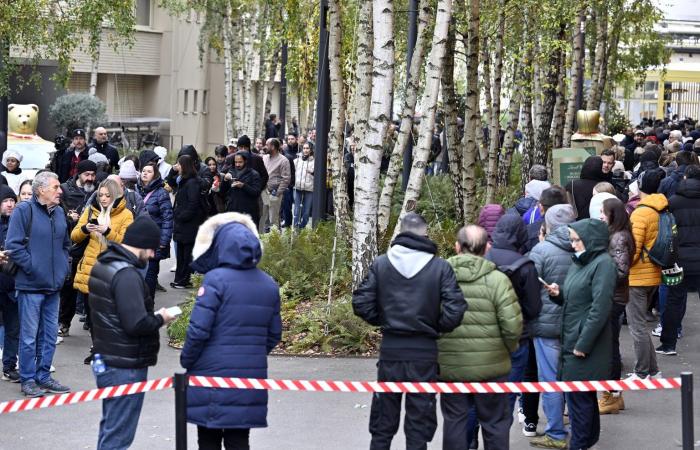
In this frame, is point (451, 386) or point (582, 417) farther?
point (582, 417)

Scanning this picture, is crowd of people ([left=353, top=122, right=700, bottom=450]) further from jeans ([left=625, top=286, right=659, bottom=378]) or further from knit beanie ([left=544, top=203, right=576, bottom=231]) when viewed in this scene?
jeans ([left=625, top=286, right=659, bottom=378])

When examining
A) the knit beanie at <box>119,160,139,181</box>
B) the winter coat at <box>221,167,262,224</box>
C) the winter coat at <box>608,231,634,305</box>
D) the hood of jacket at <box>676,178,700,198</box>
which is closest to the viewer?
the winter coat at <box>608,231,634,305</box>

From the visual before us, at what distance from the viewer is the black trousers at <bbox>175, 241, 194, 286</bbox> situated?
17.0 m

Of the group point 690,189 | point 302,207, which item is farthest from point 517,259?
point 302,207

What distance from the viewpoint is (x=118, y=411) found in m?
7.81

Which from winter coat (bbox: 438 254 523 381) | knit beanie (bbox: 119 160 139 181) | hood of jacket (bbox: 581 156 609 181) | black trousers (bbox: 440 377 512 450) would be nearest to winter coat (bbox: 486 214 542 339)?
winter coat (bbox: 438 254 523 381)

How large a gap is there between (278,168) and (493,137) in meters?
3.99

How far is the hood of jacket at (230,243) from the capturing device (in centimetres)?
745

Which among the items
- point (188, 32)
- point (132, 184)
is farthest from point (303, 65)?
point (188, 32)

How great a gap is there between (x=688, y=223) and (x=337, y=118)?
24.8 feet

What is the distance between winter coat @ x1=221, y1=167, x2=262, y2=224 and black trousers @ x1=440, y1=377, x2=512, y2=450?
33.0ft

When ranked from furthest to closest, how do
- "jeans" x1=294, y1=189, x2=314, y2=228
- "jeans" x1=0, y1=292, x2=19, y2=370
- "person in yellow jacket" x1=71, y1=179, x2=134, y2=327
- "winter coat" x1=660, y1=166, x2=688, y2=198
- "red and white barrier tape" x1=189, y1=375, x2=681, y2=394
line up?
"jeans" x1=294, y1=189, x2=314, y2=228 → "winter coat" x1=660, y1=166, x2=688, y2=198 → "person in yellow jacket" x1=71, y1=179, x2=134, y2=327 → "jeans" x1=0, y1=292, x2=19, y2=370 → "red and white barrier tape" x1=189, y1=375, x2=681, y2=394

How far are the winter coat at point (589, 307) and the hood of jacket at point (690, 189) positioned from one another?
429 centimetres

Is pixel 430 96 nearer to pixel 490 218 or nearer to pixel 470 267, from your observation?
pixel 490 218
